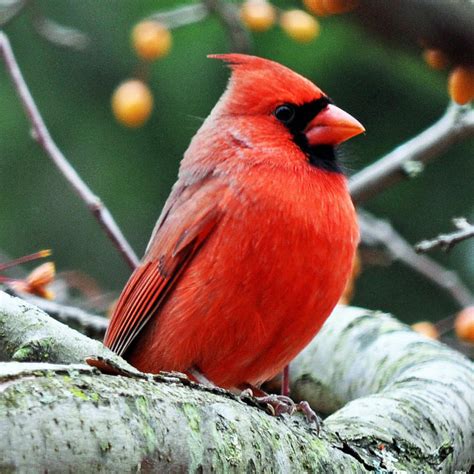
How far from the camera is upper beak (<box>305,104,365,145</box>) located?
321cm

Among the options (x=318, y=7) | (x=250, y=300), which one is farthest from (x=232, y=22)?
(x=318, y=7)

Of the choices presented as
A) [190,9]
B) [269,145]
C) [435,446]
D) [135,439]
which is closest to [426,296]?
[190,9]

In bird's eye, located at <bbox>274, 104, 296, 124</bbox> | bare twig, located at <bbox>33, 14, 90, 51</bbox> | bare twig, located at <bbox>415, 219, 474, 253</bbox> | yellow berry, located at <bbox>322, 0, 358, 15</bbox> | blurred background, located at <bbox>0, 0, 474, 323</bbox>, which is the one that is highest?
yellow berry, located at <bbox>322, 0, 358, 15</bbox>

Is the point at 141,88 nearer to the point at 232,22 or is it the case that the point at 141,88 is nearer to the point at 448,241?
the point at 232,22

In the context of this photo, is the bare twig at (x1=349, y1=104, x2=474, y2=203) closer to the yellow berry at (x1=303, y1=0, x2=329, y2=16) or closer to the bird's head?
the bird's head

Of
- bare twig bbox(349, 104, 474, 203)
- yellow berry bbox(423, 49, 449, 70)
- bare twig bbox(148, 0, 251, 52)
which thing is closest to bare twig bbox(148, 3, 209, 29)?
bare twig bbox(148, 0, 251, 52)

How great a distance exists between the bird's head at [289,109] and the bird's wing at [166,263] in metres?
0.36

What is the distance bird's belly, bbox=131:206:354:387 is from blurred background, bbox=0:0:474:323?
400cm

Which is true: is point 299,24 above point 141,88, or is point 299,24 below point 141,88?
above

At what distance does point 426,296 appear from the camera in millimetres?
7238

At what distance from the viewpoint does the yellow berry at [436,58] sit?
2.97 feet

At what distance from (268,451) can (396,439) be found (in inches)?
28.6

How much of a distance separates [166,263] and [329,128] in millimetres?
720

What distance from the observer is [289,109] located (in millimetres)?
3264
